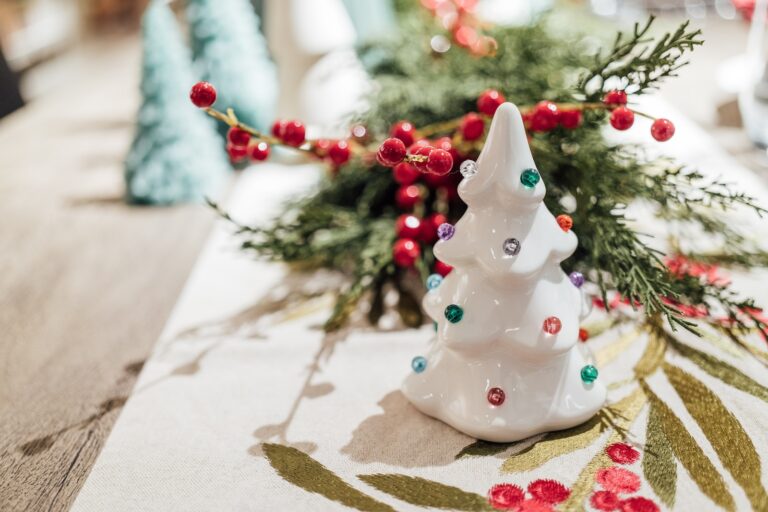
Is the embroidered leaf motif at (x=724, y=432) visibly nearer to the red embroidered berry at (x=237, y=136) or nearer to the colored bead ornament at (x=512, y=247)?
the colored bead ornament at (x=512, y=247)

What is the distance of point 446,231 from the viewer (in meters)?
0.62

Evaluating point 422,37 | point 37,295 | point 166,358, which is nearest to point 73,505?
point 166,358

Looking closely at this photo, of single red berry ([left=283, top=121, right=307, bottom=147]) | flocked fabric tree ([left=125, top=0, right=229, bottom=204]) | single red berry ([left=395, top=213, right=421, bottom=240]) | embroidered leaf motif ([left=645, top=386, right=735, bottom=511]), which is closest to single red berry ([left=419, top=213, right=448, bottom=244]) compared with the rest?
single red berry ([left=395, top=213, right=421, bottom=240])

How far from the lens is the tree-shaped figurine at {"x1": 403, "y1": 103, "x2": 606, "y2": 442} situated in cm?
59

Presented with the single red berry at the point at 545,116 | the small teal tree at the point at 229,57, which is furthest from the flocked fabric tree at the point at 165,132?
the single red berry at the point at 545,116

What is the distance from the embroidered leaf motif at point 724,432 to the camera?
571 millimetres

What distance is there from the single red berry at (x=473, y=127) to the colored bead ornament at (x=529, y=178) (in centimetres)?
24

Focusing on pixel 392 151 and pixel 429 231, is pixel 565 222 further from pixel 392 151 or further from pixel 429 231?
pixel 429 231

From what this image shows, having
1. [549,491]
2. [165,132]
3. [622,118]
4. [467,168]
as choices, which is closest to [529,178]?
[467,168]

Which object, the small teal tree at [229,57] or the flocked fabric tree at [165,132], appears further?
the small teal tree at [229,57]

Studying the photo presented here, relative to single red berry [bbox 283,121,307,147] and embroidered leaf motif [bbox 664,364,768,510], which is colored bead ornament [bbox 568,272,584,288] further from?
single red berry [bbox 283,121,307,147]

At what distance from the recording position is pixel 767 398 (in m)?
0.67

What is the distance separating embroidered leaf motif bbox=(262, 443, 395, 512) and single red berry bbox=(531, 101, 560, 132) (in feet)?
1.38

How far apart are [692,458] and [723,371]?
5.8 inches
